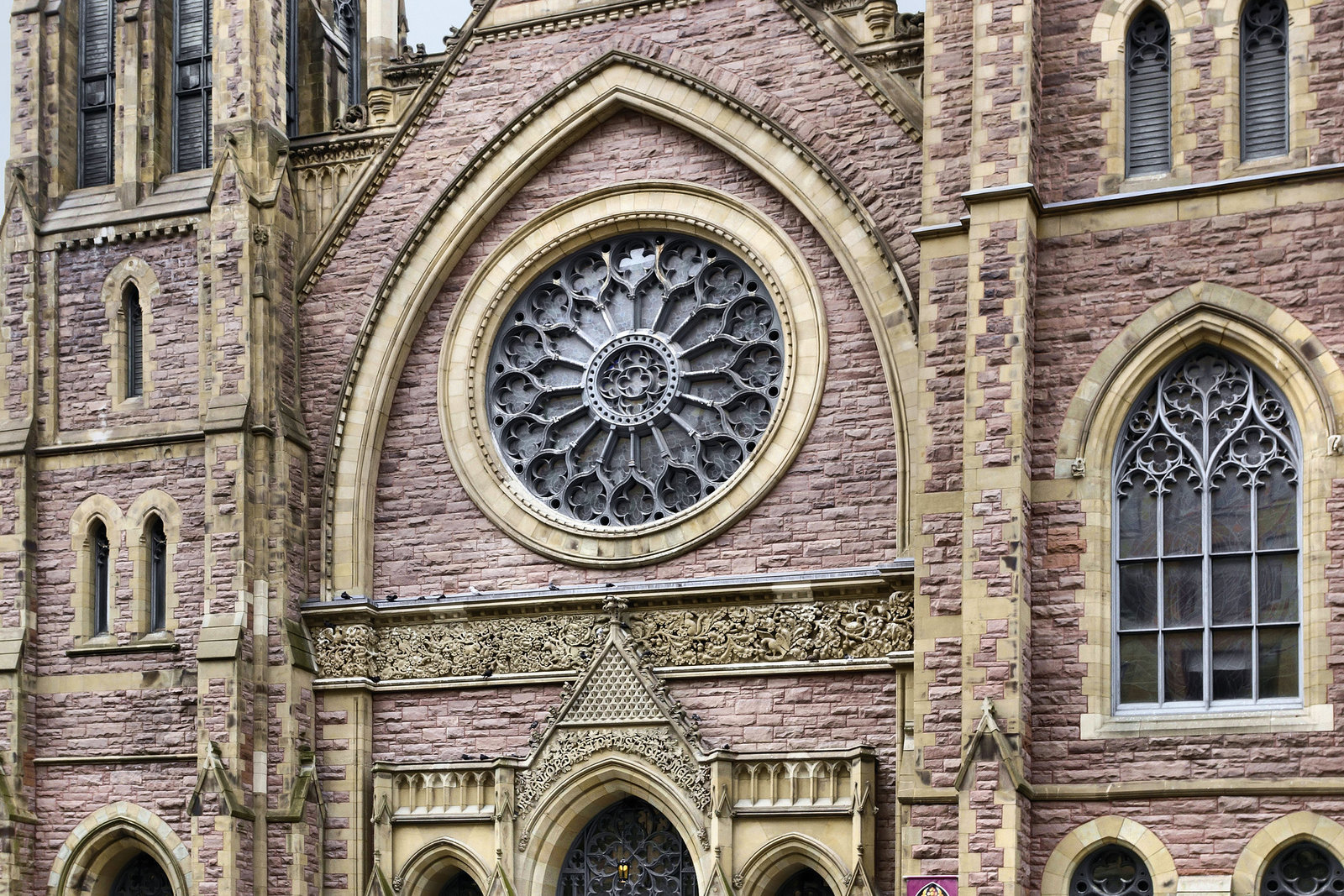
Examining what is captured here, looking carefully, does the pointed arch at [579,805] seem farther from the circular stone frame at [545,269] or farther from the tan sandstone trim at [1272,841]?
the tan sandstone trim at [1272,841]

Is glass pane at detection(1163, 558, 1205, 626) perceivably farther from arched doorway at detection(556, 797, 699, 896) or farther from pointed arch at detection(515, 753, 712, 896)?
arched doorway at detection(556, 797, 699, 896)

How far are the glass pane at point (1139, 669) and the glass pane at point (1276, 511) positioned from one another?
134cm

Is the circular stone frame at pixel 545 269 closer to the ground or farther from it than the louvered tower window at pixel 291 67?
closer to the ground

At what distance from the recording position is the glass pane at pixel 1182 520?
17969 millimetres

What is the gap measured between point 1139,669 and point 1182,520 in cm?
142

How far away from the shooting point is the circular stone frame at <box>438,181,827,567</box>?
856 inches

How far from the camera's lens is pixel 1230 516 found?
17922mm

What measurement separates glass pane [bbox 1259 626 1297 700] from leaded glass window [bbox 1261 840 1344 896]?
134cm

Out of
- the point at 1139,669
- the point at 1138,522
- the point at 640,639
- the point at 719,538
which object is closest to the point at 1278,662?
the point at 1139,669

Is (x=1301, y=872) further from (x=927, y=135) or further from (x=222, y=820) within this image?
(x=222, y=820)

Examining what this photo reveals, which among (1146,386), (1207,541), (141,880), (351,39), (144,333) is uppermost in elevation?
(351,39)

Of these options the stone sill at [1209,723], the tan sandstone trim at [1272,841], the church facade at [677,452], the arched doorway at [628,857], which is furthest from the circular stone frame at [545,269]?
the tan sandstone trim at [1272,841]

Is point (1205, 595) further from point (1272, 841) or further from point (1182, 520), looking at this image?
point (1272, 841)

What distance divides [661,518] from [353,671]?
3984 mm
